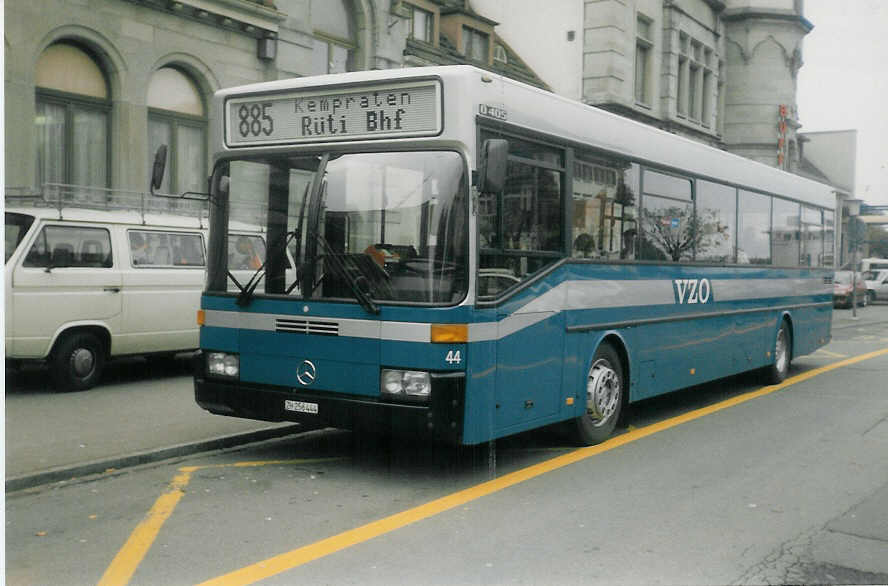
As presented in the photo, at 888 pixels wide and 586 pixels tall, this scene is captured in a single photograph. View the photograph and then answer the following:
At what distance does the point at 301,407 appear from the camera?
717 cm

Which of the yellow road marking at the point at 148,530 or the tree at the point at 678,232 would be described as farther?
the tree at the point at 678,232

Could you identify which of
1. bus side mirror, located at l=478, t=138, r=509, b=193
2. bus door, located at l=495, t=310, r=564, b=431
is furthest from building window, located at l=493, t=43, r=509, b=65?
bus side mirror, located at l=478, t=138, r=509, b=193

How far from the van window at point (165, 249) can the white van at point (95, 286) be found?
1 cm

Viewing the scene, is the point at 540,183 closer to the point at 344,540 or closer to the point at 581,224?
the point at 581,224

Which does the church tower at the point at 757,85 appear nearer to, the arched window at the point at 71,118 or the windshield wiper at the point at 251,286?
the arched window at the point at 71,118

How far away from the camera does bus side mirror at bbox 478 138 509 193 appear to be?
6641 millimetres

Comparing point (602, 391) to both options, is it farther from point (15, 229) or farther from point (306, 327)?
point (15, 229)

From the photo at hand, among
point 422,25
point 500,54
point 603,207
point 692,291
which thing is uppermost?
point 500,54

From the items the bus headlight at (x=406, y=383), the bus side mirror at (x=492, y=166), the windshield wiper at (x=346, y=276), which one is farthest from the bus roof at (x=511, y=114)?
the bus headlight at (x=406, y=383)

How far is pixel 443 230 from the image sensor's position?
6.71m

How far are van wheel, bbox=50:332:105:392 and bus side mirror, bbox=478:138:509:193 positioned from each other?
6496 mm

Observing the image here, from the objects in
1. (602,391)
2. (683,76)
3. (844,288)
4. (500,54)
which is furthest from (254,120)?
(844,288)

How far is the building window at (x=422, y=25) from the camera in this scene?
22.9 meters

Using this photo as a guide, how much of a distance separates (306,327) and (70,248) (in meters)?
5.30
